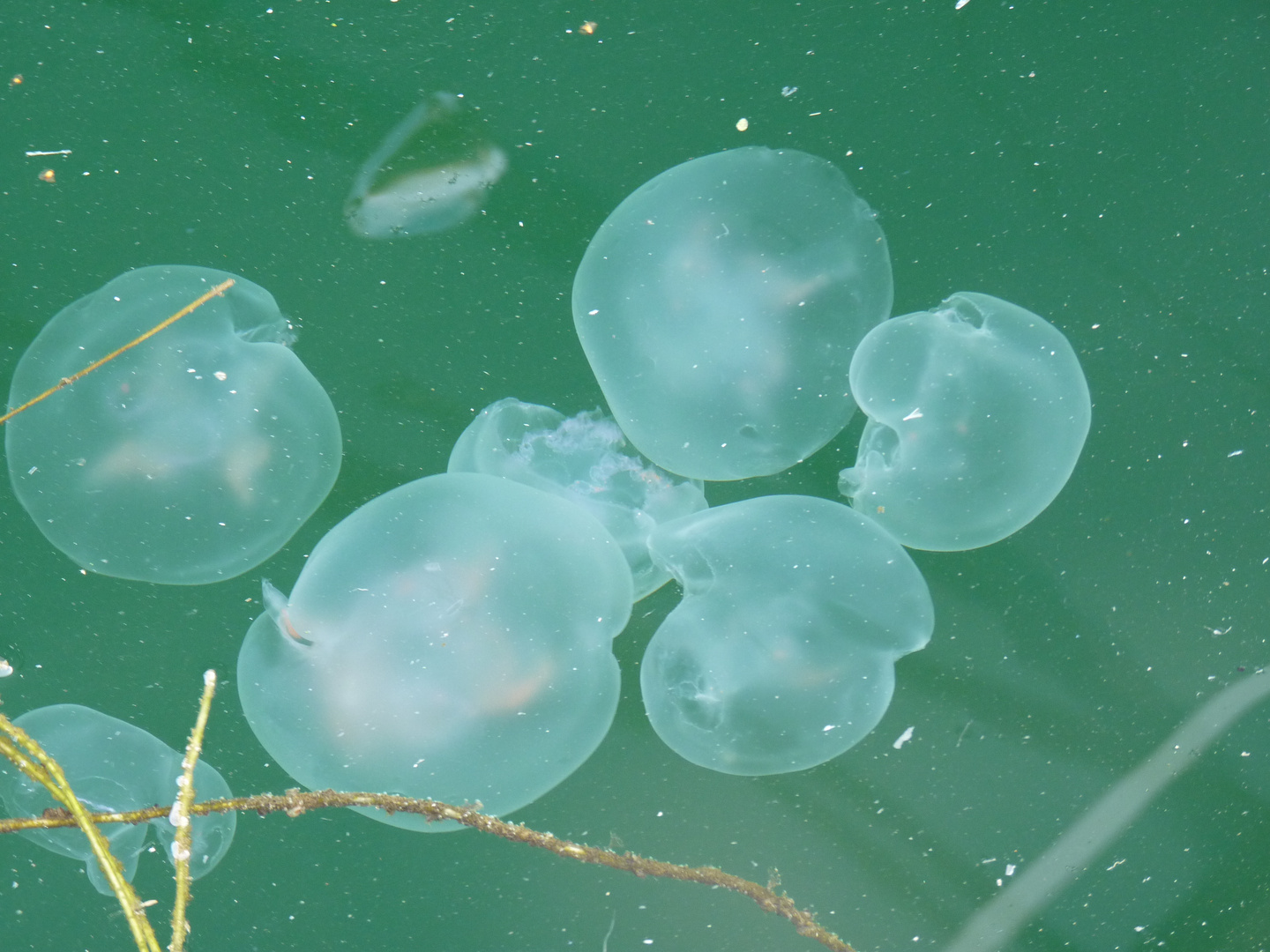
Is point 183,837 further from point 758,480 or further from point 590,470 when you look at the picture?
point 758,480

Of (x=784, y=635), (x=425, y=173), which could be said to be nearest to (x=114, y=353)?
(x=425, y=173)

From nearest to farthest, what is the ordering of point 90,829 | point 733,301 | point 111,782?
point 90,829
point 733,301
point 111,782

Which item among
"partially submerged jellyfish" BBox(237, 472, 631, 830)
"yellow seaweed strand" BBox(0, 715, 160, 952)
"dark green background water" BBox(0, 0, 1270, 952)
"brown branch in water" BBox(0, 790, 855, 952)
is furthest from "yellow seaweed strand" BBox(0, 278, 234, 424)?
"brown branch in water" BBox(0, 790, 855, 952)

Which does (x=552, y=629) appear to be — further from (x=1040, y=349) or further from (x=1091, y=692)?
(x=1091, y=692)

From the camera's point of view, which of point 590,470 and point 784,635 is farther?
point 590,470

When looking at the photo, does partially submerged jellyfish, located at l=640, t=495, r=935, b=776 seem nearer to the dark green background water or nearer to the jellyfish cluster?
the jellyfish cluster

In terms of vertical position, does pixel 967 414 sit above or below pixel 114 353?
below
